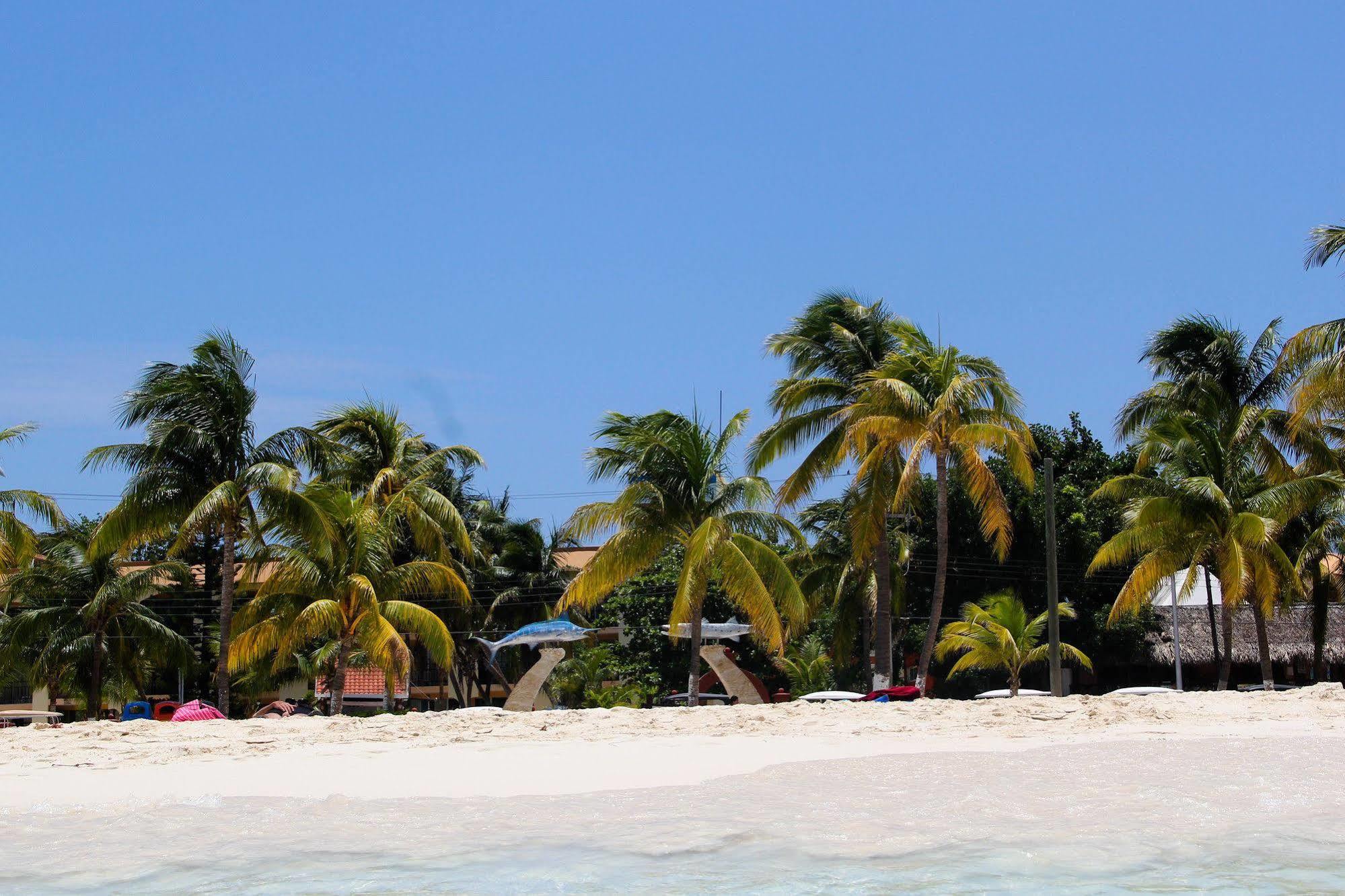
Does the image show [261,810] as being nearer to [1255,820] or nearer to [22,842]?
[22,842]

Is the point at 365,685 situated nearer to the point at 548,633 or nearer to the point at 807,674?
the point at 807,674

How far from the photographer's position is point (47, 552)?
32.0 meters

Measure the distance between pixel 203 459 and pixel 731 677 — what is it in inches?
403

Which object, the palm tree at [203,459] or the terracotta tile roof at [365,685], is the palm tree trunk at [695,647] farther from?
the terracotta tile roof at [365,685]

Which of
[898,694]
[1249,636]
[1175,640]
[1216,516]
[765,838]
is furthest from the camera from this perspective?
[1249,636]

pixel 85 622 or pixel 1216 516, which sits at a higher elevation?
pixel 1216 516

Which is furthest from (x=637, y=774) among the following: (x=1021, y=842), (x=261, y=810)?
(x=1021, y=842)

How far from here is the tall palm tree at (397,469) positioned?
86.1 feet

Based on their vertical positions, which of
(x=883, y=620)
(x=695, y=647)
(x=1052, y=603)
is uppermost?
(x=1052, y=603)

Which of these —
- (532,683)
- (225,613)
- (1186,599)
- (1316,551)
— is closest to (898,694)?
(532,683)

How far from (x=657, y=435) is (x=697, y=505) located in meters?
1.36

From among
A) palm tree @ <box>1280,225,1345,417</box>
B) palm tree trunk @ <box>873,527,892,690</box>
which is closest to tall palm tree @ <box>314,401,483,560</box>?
palm tree trunk @ <box>873,527,892,690</box>

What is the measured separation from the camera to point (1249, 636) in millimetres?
36188

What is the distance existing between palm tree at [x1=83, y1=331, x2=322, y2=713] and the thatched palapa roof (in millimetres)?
23429
